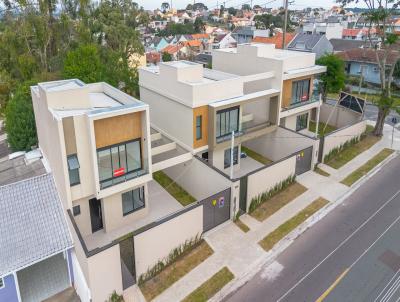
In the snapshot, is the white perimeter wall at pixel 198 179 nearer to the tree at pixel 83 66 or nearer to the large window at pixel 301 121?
the tree at pixel 83 66

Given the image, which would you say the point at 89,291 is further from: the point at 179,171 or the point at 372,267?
the point at 372,267

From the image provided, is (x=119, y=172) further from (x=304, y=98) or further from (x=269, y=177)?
(x=304, y=98)

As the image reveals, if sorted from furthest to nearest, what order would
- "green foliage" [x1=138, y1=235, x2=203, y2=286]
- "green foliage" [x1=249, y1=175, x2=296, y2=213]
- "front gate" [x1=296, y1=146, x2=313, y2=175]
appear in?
"front gate" [x1=296, y1=146, x2=313, y2=175] < "green foliage" [x1=249, y1=175, x2=296, y2=213] < "green foliage" [x1=138, y1=235, x2=203, y2=286]

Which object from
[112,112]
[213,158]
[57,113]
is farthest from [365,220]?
[57,113]

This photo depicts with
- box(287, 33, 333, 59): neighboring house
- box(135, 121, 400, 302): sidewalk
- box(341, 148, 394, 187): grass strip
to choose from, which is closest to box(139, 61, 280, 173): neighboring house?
box(135, 121, 400, 302): sidewalk

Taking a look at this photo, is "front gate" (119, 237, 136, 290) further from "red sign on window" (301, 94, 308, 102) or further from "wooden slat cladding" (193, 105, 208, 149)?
"red sign on window" (301, 94, 308, 102)

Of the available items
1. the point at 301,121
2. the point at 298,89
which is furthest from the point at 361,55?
the point at 298,89
